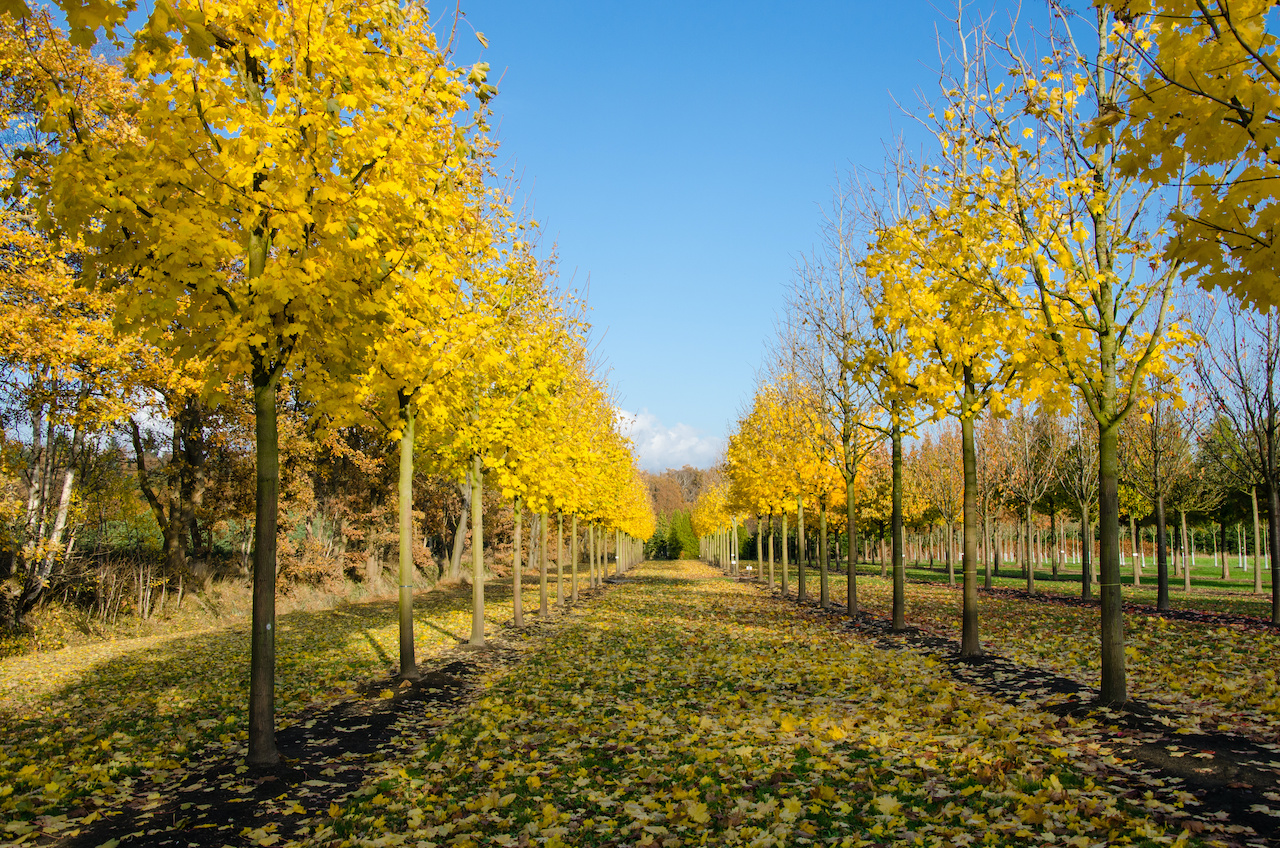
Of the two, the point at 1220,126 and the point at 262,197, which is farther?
the point at 262,197

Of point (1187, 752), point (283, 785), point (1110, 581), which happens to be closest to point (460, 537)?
point (283, 785)

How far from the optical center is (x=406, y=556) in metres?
9.11

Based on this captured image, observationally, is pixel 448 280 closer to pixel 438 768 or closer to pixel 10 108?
pixel 438 768

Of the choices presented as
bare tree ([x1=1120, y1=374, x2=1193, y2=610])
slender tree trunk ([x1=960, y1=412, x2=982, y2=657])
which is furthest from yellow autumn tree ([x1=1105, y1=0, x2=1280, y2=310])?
bare tree ([x1=1120, y1=374, x2=1193, y2=610])

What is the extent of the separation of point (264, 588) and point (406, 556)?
343 centimetres

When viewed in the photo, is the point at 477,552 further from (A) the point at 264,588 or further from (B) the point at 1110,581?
(B) the point at 1110,581

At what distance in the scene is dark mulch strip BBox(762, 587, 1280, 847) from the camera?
397cm

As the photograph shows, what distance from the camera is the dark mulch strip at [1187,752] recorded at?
3.97m

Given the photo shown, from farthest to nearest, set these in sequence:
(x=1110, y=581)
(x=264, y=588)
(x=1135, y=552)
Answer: (x=1135, y=552) → (x=1110, y=581) → (x=264, y=588)

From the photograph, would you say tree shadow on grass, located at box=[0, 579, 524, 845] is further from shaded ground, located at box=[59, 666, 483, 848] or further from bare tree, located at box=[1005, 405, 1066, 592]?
bare tree, located at box=[1005, 405, 1066, 592]

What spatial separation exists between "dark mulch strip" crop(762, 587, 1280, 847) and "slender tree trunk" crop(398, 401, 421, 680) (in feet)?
22.9

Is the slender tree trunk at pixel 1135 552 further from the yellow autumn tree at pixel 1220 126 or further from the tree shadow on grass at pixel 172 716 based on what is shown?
the yellow autumn tree at pixel 1220 126

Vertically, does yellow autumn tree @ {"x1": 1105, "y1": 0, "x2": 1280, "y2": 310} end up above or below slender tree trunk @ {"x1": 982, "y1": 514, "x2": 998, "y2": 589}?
above

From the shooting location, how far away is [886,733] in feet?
19.3
